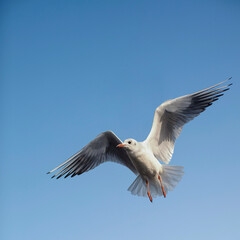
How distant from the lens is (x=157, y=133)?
492 cm

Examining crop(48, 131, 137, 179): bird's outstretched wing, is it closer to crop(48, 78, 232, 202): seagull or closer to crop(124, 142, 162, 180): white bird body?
crop(48, 78, 232, 202): seagull

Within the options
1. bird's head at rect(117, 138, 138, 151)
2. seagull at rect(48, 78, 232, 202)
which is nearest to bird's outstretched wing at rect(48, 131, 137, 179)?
seagull at rect(48, 78, 232, 202)

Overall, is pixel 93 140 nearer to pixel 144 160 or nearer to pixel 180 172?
pixel 144 160

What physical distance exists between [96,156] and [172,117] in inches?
51.7

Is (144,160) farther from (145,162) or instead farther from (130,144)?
(130,144)

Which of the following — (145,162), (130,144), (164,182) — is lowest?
(164,182)

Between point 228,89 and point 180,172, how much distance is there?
1.32m

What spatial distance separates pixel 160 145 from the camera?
4965 millimetres

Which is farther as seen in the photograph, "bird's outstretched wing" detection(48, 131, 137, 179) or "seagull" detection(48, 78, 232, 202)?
"bird's outstretched wing" detection(48, 131, 137, 179)

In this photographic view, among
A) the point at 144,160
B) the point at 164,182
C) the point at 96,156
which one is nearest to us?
the point at 144,160

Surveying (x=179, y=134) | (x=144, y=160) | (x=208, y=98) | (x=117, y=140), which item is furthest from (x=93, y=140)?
(x=208, y=98)

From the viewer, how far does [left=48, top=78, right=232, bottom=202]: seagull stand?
464 centimetres

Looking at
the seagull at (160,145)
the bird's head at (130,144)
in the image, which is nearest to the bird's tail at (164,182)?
the seagull at (160,145)

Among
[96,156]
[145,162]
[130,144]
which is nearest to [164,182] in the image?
[145,162]
